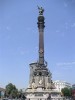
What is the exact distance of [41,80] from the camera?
64.2 m

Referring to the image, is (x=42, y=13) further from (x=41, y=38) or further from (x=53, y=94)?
(x=53, y=94)

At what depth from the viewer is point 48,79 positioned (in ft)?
214

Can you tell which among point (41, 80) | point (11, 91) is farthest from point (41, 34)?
point (11, 91)

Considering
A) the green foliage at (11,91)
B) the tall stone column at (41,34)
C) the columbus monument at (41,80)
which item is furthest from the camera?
the green foliage at (11,91)

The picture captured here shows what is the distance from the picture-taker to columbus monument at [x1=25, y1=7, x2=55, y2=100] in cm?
6209

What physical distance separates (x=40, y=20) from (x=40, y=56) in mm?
9006

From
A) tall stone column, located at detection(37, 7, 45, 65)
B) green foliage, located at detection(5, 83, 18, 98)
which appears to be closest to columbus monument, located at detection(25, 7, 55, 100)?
tall stone column, located at detection(37, 7, 45, 65)

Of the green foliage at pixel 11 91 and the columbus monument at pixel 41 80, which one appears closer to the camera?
the columbus monument at pixel 41 80

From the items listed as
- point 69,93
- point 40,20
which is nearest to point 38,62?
point 40,20

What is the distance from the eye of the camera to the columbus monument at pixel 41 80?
62.1m

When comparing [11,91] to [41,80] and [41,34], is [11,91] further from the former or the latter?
[41,80]

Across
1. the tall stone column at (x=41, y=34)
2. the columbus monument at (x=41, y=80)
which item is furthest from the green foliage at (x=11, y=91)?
the tall stone column at (x=41, y=34)

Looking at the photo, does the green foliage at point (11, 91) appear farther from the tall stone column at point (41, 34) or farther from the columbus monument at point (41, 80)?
the tall stone column at point (41, 34)

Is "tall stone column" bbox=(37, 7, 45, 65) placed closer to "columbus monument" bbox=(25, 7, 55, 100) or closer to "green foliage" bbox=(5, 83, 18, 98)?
"columbus monument" bbox=(25, 7, 55, 100)
